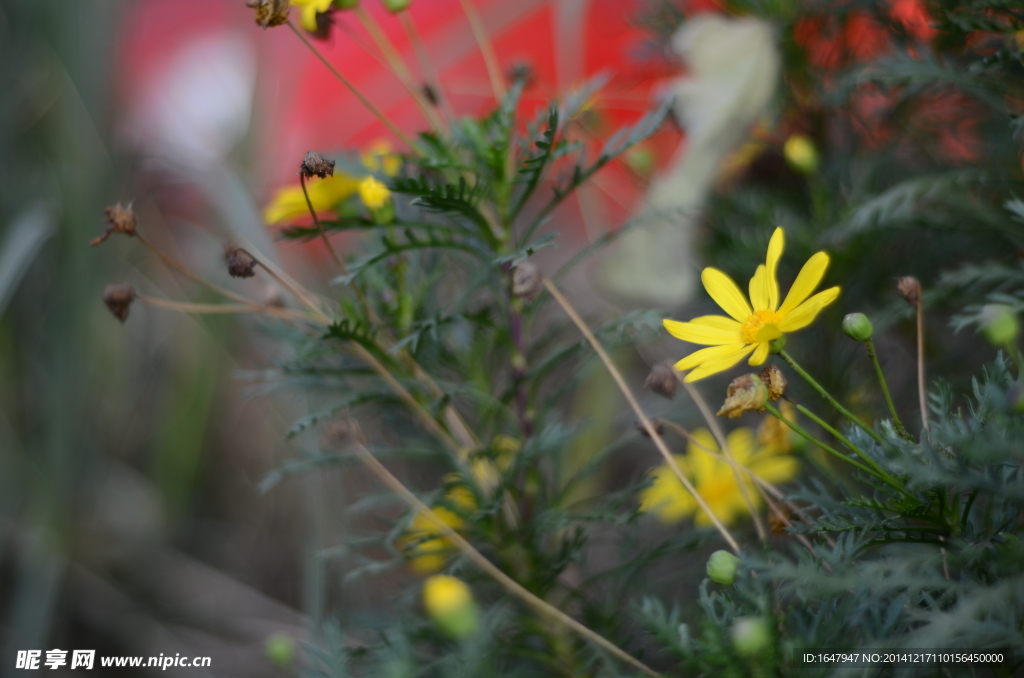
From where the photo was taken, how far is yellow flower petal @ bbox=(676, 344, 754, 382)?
418mm

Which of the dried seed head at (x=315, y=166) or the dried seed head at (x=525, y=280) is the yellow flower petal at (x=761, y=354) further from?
the dried seed head at (x=315, y=166)

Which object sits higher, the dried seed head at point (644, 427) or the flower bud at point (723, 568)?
the dried seed head at point (644, 427)

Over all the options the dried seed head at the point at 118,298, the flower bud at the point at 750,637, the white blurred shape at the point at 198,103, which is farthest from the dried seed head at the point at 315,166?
the white blurred shape at the point at 198,103

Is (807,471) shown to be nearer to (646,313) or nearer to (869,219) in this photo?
(869,219)

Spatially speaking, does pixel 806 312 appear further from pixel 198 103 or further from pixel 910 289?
pixel 198 103

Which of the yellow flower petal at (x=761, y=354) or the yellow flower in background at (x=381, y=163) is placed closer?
the yellow flower petal at (x=761, y=354)

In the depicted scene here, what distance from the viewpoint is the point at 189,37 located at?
1.92 metres

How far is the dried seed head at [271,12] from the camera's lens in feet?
1.68

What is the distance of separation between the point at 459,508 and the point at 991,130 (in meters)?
0.77

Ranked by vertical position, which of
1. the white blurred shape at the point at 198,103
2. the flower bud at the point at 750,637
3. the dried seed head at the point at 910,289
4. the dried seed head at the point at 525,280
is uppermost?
the white blurred shape at the point at 198,103

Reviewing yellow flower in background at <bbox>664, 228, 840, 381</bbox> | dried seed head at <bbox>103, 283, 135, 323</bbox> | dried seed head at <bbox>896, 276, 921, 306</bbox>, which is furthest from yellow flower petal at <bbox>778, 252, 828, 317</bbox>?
dried seed head at <bbox>103, 283, 135, 323</bbox>

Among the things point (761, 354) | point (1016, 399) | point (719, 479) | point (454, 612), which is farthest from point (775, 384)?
point (719, 479)

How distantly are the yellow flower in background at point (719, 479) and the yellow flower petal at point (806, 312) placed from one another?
30 centimetres

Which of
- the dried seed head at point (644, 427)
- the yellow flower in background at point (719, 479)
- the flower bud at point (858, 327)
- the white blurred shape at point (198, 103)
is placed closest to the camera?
the flower bud at point (858, 327)
